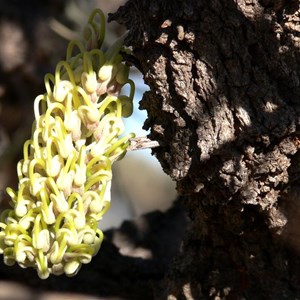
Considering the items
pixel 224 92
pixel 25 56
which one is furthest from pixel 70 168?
pixel 25 56

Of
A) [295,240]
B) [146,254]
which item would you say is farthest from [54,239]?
[146,254]

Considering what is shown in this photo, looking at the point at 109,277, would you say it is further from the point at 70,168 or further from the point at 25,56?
the point at 25,56

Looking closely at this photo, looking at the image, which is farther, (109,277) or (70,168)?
(109,277)

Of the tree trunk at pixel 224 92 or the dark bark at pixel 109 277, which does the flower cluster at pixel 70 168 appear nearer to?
the tree trunk at pixel 224 92

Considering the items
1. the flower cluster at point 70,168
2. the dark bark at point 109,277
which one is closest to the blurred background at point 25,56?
the dark bark at point 109,277

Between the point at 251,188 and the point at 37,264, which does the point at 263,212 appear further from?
the point at 37,264
